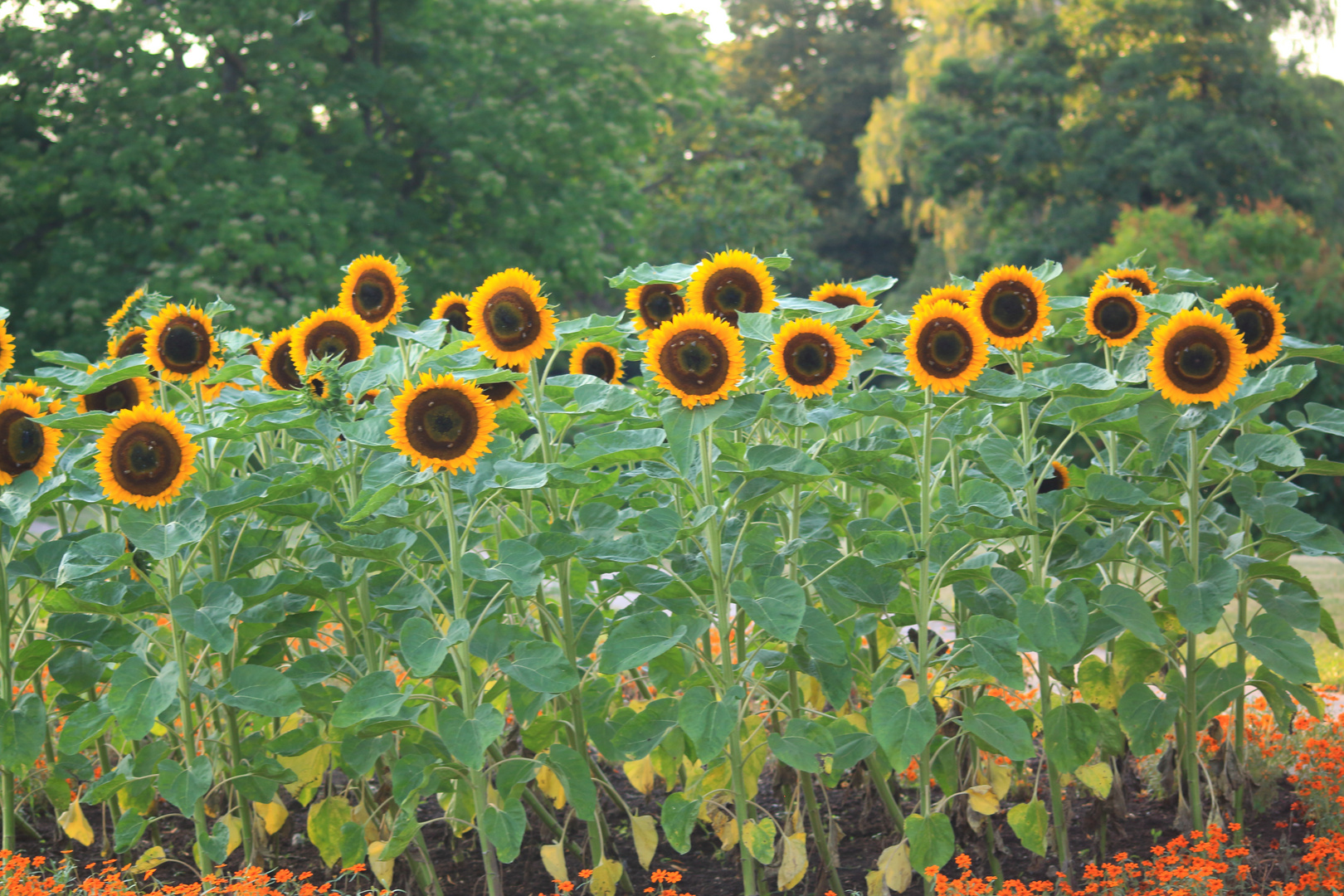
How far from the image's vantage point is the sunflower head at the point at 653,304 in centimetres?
328

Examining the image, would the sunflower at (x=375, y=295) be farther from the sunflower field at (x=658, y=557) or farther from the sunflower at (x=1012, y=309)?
the sunflower at (x=1012, y=309)

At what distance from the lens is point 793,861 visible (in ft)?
9.75

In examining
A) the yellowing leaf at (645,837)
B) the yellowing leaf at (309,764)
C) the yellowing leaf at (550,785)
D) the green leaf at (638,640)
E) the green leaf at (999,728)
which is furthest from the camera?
the yellowing leaf at (550,785)

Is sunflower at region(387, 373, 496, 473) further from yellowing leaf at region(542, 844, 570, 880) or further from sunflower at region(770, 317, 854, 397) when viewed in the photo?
yellowing leaf at region(542, 844, 570, 880)

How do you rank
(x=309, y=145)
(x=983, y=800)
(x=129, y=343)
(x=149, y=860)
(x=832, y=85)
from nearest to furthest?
(x=983, y=800)
(x=149, y=860)
(x=129, y=343)
(x=309, y=145)
(x=832, y=85)

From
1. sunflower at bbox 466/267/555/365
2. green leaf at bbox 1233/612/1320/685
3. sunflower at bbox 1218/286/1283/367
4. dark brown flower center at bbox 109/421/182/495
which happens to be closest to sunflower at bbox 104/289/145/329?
dark brown flower center at bbox 109/421/182/495

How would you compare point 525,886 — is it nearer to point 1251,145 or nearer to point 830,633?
point 830,633

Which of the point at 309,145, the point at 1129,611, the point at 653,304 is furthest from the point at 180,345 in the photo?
the point at 309,145

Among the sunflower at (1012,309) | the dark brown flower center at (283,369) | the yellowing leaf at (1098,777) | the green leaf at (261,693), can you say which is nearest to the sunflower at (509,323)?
the dark brown flower center at (283,369)

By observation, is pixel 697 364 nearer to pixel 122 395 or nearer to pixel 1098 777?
pixel 1098 777

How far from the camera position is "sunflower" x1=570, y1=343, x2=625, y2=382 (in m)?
3.60

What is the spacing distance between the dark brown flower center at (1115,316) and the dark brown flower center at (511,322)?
148cm

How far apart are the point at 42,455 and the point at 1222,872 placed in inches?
128

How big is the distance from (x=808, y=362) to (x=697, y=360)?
302 millimetres
